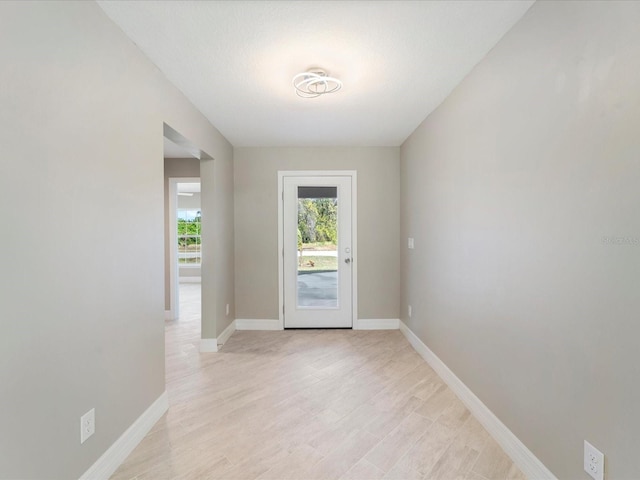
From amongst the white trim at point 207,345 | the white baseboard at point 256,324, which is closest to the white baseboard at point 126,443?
the white trim at point 207,345

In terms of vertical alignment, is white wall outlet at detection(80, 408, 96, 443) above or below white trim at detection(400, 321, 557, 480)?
above

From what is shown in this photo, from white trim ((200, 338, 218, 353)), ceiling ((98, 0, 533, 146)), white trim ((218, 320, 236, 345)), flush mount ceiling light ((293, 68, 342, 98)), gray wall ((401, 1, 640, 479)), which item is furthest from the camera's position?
white trim ((218, 320, 236, 345))

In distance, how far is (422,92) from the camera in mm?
2461

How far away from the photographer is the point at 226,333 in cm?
362

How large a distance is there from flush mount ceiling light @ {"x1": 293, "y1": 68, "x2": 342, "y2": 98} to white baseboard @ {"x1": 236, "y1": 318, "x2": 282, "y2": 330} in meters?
2.86

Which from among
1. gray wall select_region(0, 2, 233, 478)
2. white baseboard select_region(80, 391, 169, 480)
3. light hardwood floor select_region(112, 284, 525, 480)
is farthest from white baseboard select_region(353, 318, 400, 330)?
gray wall select_region(0, 2, 233, 478)

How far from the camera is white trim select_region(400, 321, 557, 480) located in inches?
59.3

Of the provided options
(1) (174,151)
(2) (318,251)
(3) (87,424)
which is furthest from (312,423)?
(1) (174,151)

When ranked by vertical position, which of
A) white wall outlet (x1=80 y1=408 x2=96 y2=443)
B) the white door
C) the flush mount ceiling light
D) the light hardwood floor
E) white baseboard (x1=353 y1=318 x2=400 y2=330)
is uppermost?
the flush mount ceiling light

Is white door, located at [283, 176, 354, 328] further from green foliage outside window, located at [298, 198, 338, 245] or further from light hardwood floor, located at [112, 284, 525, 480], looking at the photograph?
light hardwood floor, located at [112, 284, 525, 480]

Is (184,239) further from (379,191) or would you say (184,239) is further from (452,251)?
(452,251)

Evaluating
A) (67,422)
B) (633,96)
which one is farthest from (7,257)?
(633,96)

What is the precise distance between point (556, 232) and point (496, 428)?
128 centimetres

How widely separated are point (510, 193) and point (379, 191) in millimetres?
2382
